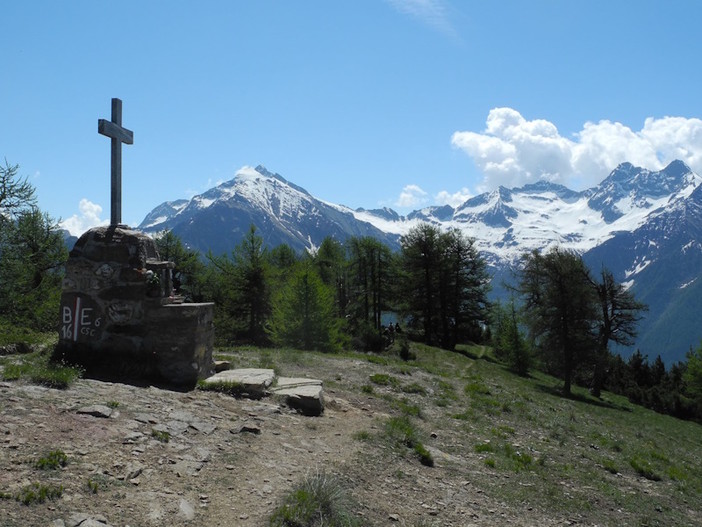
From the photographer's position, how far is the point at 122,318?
38.4 ft

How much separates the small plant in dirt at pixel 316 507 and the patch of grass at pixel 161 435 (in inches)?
87.0

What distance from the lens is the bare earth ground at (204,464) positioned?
5875 mm

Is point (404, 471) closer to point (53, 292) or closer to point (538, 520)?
point (538, 520)

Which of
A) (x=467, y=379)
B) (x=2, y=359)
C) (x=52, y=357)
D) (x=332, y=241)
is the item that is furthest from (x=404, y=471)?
(x=332, y=241)

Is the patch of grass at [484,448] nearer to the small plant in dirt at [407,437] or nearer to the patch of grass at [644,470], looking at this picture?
the small plant in dirt at [407,437]

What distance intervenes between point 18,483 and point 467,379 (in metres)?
19.9

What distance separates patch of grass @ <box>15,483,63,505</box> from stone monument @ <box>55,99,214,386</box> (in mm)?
5894

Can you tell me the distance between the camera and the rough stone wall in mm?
11594

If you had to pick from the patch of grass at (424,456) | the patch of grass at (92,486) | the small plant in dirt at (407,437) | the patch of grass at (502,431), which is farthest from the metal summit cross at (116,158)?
the patch of grass at (502,431)

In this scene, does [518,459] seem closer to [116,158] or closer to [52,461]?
[52,461]

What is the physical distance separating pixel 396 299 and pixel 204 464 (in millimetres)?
53976

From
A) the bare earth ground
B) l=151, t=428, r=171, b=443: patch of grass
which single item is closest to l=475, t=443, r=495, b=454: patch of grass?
the bare earth ground

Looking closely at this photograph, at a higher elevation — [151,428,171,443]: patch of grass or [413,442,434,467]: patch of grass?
[151,428,171,443]: patch of grass

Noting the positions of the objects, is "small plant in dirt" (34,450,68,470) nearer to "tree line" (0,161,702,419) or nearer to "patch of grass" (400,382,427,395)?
"patch of grass" (400,382,427,395)
